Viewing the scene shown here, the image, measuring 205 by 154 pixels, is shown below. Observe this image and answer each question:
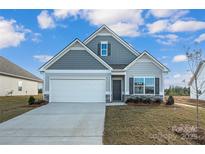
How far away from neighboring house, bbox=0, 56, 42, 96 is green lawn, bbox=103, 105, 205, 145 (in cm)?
1779

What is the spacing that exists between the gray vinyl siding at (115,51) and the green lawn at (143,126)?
28.7 feet

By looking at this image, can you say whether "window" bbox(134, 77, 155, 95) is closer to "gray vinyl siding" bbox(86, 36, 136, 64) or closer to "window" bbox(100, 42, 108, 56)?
"gray vinyl siding" bbox(86, 36, 136, 64)

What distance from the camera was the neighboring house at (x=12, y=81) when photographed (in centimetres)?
3033

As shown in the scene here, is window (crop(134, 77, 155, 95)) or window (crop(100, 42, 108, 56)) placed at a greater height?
window (crop(100, 42, 108, 56))

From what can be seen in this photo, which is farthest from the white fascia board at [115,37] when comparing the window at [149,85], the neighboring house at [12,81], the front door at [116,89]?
the neighboring house at [12,81]

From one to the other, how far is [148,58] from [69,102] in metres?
7.06

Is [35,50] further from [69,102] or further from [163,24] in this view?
[163,24]

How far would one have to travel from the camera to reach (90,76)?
72.7ft

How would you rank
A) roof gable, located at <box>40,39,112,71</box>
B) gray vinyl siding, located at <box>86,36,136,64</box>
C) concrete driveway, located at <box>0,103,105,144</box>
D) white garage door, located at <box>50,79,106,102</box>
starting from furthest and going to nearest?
gray vinyl siding, located at <box>86,36,136,64</box> < white garage door, located at <box>50,79,106,102</box> < roof gable, located at <box>40,39,112,71</box> < concrete driveway, located at <box>0,103,105,144</box>

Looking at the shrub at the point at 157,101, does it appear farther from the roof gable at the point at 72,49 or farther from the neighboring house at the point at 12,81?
the neighboring house at the point at 12,81

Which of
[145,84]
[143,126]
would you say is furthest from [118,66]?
[143,126]

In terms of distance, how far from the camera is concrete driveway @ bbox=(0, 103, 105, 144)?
33.8 feet

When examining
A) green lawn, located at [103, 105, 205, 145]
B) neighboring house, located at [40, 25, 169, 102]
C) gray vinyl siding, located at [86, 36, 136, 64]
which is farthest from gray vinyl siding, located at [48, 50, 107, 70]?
green lawn, located at [103, 105, 205, 145]
